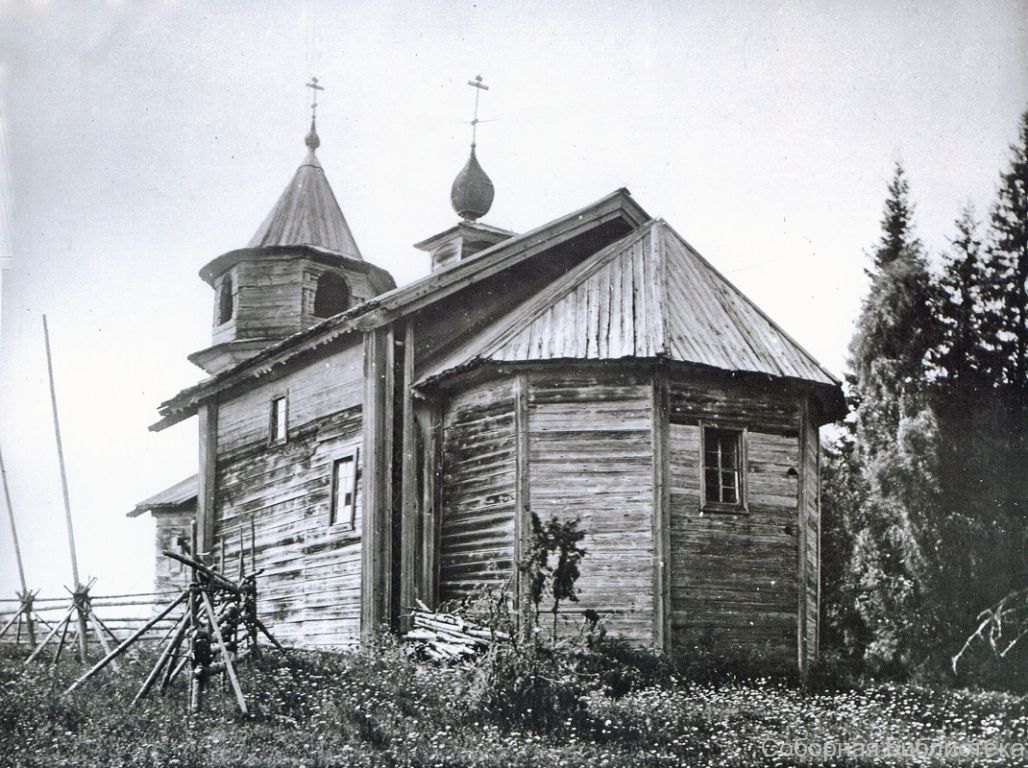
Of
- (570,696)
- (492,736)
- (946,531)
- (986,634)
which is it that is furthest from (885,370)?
(492,736)

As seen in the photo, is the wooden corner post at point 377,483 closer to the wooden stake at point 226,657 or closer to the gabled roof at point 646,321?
the gabled roof at point 646,321

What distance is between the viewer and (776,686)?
16406mm

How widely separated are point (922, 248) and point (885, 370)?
8.65 ft

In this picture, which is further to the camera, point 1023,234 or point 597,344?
point 597,344

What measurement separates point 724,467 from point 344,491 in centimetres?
625

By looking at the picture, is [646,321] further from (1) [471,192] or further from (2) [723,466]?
(1) [471,192]

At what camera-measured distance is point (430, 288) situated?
739 inches

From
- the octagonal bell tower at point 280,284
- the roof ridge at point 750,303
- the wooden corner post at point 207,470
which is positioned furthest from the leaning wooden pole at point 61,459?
the roof ridge at point 750,303

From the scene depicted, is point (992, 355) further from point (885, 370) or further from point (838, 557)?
point (838, 557)

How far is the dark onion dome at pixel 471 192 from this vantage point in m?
26.1

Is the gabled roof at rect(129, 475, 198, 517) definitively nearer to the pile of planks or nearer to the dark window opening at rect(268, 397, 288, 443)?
the dark window opening at rect(268, 397, 288, 443)

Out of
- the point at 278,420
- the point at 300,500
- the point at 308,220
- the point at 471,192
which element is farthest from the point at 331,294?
the point at 300,500

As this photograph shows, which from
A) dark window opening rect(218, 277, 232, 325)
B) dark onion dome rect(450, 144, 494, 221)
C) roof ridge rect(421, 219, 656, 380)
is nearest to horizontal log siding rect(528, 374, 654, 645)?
roof ridge rect(421, 219, 656, 380)

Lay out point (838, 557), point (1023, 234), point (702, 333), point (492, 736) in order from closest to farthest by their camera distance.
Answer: point (492, 736) < point (1023, 234) < point (702, 333) < point (838, 557)
